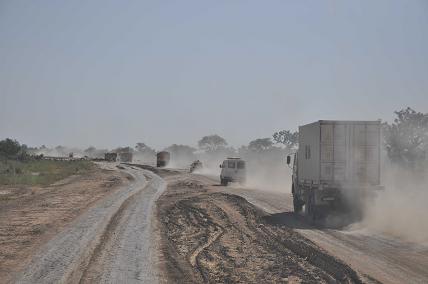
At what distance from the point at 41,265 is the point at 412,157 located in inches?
1560

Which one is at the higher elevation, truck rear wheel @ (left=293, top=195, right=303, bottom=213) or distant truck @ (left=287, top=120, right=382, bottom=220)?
distant truck @ (left=287, top=120, right=382, bottom=220)

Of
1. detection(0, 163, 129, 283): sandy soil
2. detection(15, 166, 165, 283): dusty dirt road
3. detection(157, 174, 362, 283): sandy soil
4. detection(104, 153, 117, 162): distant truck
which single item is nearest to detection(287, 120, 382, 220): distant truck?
detection(157, 174, 362, 283): sandy soil

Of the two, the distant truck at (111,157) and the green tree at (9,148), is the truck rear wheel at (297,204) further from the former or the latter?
the distant truck at (111,157)

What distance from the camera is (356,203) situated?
20.5 meters

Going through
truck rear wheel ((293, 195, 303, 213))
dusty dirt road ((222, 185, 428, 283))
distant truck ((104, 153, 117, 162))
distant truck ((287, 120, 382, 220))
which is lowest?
dusty dirt road ((222, 185, 428, 283))

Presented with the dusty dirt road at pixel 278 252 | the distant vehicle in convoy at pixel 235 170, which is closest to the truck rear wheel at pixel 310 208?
the dusty dirt road at pixel 278 252

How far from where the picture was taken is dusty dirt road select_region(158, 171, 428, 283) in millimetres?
11125

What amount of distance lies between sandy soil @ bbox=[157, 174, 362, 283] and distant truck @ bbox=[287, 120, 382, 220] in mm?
2300

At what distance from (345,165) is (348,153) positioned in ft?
1.46

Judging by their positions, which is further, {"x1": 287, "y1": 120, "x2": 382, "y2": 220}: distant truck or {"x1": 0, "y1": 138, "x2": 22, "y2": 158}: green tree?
{"x1": 0, "y1": 138, "x2": 22, "y2": 158}: green tree

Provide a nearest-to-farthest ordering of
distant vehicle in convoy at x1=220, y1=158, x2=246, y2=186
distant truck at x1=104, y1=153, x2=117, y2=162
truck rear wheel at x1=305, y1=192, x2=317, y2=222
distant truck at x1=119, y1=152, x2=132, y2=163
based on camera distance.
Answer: truck rear wheel at x1=305, y1=192, x2=317, y2=222
distant vehicle in convoy at x1=220, y1=158, x2=246, y2=186
distant truck at x1=104, y1=153, x2=117, y2=162
distant truck at x1=119, y1=152, x2=132, y2=163

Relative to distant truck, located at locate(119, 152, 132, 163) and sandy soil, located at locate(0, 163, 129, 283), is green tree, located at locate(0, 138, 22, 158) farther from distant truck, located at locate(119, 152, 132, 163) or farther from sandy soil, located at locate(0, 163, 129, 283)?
sandy soil, located at locate(0, 163, 129, 283)

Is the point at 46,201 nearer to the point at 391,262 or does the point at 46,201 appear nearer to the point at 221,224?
the point at 221,224

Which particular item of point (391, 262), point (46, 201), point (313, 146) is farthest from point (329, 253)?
point (46, 201)
